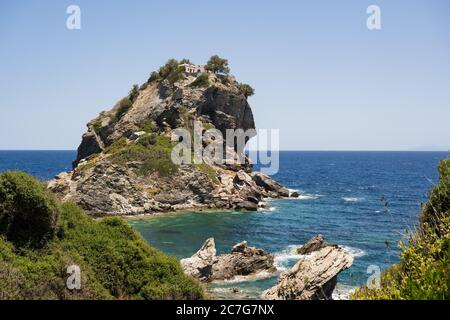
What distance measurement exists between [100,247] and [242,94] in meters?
89.3

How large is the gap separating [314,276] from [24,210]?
17.5 metres

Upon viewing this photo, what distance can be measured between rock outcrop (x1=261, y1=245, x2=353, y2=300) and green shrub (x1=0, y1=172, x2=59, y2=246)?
555 inches

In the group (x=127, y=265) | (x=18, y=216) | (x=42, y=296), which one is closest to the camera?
(x=42, y=296)

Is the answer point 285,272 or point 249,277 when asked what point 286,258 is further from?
point 285,272

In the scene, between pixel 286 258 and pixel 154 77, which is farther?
pixel 154 77

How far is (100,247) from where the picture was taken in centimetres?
2323

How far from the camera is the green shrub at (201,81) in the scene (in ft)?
341

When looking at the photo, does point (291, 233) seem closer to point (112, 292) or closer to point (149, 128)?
point (112, 292)

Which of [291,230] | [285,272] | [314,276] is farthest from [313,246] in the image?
[314,276]

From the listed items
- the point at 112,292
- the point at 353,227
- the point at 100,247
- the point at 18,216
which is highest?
the point at 18,216

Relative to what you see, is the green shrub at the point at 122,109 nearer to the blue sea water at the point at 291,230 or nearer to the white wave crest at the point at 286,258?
the blue sea water at the point at 291,230

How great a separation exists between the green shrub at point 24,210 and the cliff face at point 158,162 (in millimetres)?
48651

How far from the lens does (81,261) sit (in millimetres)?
21484

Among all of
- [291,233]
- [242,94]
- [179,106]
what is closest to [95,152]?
[179,106]
